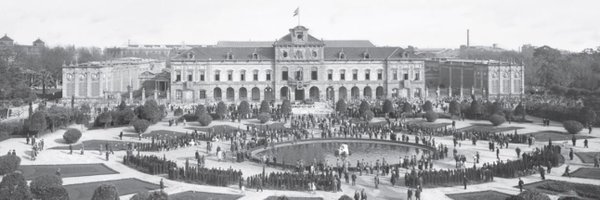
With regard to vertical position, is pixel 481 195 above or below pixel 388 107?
below

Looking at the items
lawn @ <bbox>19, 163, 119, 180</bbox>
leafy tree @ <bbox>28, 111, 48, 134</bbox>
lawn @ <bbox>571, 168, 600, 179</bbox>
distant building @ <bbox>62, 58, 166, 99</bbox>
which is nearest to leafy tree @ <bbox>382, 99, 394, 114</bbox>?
lawn @ <bbox>571, 168, 600, 179</bbox>

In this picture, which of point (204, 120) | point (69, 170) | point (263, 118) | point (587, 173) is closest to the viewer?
point (587, 173)

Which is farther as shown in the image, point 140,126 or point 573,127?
point 140,126

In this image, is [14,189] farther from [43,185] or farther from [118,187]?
[118,187]

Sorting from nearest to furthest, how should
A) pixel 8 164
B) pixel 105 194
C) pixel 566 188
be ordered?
1. pixel 105 194
2. pixel 566 188
3. pixel 8 164

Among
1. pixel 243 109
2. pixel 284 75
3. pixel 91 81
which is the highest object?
pixel 284 75

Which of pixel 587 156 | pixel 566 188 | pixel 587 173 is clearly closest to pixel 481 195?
pixel 566 188

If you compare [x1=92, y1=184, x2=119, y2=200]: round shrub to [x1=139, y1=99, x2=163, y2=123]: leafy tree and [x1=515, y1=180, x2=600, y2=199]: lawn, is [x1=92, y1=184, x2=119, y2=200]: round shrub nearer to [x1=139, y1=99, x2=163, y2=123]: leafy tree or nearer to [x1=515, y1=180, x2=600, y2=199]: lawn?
[x1=515, y1=180, x2=600, y2=199]: lawn

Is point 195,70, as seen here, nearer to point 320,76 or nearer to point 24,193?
point 320,76

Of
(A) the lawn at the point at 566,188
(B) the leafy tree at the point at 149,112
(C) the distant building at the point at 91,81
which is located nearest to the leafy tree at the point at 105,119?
(B) the leafy tree at the point at 149,112
